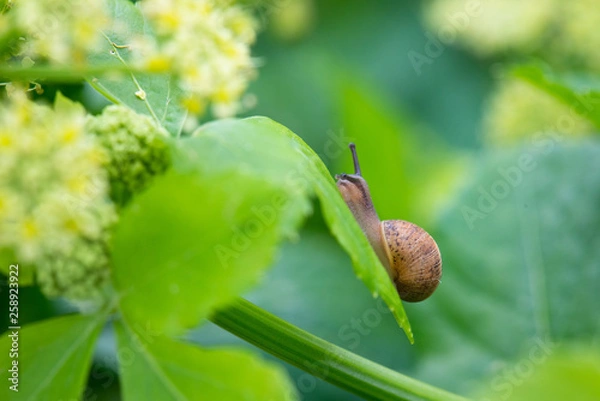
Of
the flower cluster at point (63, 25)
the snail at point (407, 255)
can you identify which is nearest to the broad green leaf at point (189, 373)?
the flower cluster at point (63, 25)

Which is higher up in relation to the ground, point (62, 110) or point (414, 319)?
point (62, 110)

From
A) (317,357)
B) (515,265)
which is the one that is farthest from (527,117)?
(317,357)

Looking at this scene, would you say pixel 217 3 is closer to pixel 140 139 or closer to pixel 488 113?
pixel 140 139

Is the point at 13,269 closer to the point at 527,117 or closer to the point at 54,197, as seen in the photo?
the point at 54,197

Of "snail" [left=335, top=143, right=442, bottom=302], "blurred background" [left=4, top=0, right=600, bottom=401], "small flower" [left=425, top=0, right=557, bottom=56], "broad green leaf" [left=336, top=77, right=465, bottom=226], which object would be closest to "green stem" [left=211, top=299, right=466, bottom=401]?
"snail" [left=335, top=143, right=442, bottom=302]

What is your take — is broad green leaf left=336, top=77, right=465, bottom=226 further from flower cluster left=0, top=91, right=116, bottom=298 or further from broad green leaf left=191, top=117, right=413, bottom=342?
flower cluster left=0, top=91, right=116, bottom=298

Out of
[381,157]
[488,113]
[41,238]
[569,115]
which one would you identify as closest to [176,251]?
[41,238]

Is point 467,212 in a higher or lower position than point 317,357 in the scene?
lower

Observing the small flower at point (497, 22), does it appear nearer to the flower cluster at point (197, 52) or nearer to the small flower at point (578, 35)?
the small flower at point (578, 35)
